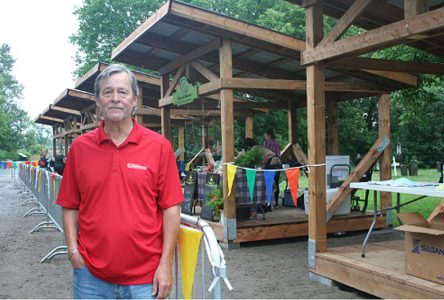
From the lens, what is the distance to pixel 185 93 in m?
8.63

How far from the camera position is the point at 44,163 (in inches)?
909

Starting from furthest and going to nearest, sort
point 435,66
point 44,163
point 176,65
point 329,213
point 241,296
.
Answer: point 44,163
point 176,65
point 329,213
point 435,66
point 241,296

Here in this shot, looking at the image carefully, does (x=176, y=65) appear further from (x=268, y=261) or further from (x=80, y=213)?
(x=80, y=213)

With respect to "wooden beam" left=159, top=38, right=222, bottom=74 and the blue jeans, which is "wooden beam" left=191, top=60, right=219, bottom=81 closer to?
"wooden beam" left=159, top=38, right=222, bottom=74

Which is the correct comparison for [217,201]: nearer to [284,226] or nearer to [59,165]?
[284,226]

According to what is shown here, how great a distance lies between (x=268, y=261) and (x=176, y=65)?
462 centimetres

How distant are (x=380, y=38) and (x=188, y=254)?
10.1 ft

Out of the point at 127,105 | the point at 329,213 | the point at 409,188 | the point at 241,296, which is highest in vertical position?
the point at 127,105

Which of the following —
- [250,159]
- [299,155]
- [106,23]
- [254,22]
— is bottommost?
[250,159]

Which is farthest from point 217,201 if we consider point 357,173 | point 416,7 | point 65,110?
point 65,110

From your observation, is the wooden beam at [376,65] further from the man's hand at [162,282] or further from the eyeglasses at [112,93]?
the man's hand at [162,282]

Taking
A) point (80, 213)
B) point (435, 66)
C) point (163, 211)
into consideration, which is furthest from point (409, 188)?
point (80, 213)

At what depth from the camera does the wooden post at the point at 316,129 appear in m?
5.41

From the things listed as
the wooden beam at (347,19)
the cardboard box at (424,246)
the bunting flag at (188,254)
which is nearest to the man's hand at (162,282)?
the bunting flag at (188,254)
